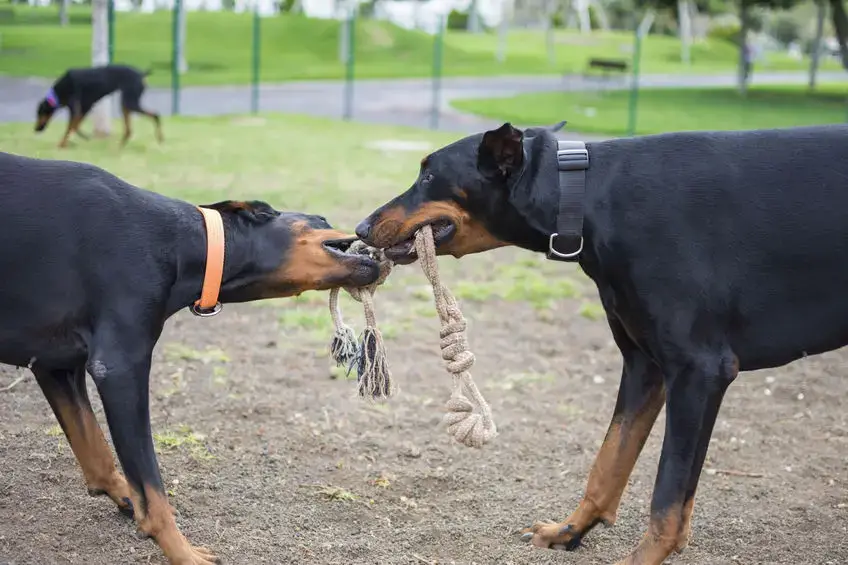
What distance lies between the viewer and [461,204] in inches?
151

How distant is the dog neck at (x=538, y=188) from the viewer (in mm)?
3768

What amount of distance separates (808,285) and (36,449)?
12.2ft

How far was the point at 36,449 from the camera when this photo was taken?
4.90 m

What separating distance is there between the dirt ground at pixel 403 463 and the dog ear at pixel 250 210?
141cm

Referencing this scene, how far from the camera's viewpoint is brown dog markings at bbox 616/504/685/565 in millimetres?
3789

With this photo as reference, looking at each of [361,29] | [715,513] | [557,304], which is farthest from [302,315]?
[361,29]

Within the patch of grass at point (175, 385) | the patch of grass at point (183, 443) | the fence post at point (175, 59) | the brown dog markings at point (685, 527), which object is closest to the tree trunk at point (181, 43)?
the fence post at point (175, 59)

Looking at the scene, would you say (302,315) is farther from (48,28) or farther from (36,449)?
(48,28)

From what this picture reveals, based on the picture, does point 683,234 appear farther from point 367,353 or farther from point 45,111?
point 45,111

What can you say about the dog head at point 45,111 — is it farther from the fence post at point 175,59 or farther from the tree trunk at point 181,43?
the tree trunk at point 181,43

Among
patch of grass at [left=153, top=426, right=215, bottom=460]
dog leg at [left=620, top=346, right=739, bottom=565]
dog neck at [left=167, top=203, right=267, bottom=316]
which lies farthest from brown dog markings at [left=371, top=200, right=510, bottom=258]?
patch of grass at [left=153, top=426, right=215, bottom=460]

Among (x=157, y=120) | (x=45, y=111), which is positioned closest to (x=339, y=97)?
(x=157, y=120)

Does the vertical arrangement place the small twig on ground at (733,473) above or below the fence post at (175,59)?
below

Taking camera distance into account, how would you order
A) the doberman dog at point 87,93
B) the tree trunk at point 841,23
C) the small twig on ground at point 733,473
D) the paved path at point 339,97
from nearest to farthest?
the small twig on ground at point 733,473, the doberman dog at point 87,93, the paved path at point 339,97, the tree trunk at point 841,23
